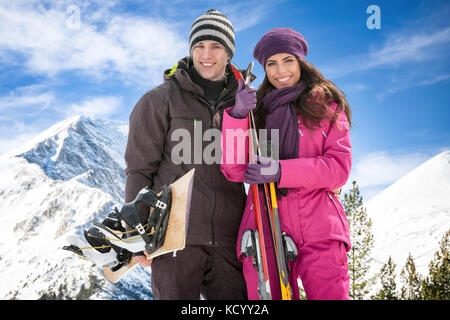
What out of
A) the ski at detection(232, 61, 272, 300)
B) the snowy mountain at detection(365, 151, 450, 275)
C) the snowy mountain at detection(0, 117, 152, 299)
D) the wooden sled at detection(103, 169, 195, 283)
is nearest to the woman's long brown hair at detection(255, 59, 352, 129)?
the ski at detection(232, 61, 272, 300)

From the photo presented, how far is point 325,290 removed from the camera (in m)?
2.37

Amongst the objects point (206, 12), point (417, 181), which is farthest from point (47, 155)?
point (206, 12)

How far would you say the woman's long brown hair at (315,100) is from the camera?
8.75 ft

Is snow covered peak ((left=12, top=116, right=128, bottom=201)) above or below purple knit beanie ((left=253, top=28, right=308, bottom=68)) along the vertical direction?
above

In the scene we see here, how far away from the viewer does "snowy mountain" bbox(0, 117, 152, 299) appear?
10788cm

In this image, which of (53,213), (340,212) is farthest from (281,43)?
(53,213)

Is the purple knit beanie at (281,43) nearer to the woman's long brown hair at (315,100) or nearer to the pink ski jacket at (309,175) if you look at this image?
the woman's long brown hair at (315,100)

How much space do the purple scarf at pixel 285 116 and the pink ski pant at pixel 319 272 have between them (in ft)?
2.22

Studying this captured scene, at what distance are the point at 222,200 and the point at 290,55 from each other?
4.22 feet

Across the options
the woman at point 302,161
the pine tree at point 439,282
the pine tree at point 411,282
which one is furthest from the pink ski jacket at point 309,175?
the pine tree at point 411,282

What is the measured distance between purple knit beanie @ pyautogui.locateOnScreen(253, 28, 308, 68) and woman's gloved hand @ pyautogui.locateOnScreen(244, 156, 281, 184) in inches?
36.4

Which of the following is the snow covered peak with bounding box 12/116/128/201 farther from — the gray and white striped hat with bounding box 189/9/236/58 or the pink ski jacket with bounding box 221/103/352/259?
the pink ski jacket with bounding box 221/103/352/259

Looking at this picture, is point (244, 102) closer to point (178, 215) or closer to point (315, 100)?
point (315, 100)
